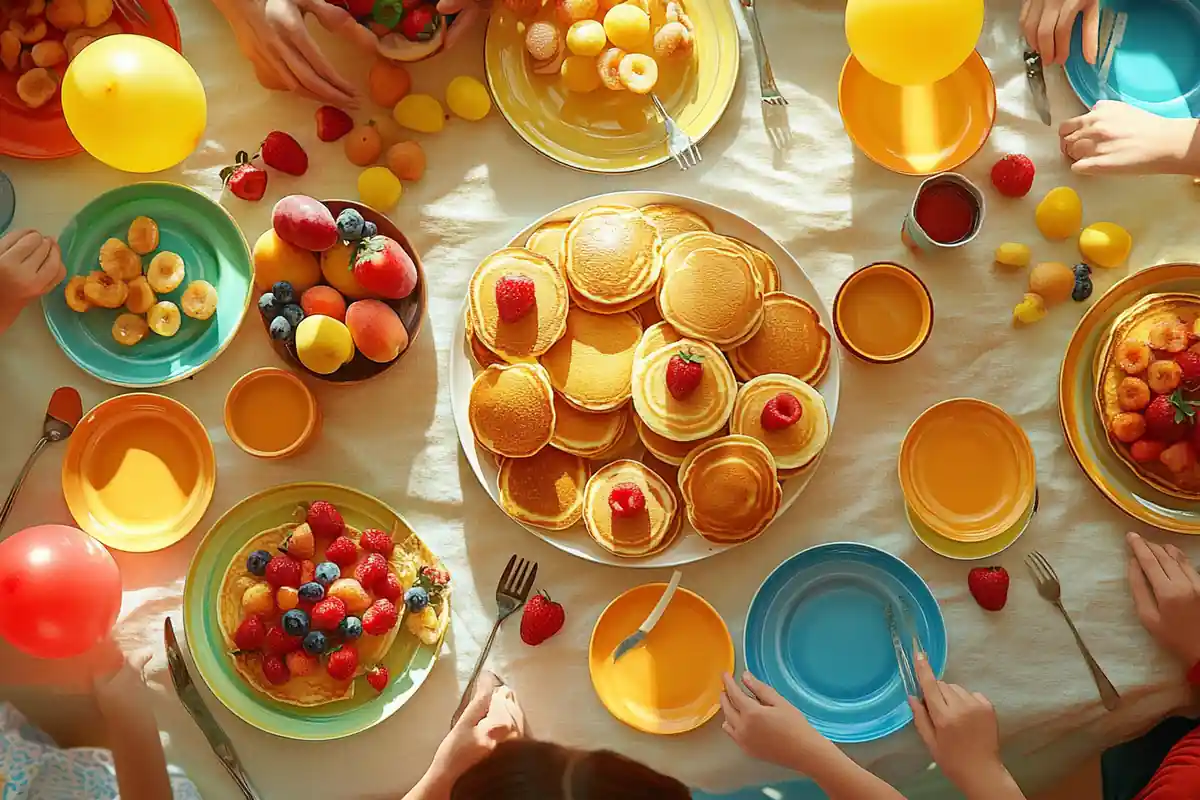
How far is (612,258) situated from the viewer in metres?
1.41

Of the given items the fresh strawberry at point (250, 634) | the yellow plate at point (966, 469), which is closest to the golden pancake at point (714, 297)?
the yellow plate at point (966, 469)

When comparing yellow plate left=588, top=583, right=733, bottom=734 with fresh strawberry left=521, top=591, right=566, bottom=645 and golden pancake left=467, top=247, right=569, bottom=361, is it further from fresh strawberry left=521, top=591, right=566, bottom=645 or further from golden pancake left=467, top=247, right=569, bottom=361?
golden pancake left=467, top=247, right=569, bottom=361

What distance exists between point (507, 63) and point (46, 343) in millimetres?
Answer: 836

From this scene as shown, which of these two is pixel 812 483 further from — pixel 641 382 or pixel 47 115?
pixel 47 115

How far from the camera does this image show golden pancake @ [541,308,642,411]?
1.42 m

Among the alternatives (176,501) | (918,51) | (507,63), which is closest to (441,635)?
(176,501)

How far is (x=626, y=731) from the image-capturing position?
1487mm

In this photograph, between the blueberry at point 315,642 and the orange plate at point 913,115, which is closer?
the blueberry at point 315,642

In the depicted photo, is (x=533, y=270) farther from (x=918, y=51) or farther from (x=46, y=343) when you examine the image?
(x=46, y=343)

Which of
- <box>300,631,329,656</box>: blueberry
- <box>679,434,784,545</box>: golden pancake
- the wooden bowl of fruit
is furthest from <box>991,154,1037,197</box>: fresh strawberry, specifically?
<box>300,631,329,656</box>: blueberry

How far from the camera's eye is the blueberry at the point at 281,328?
1.41 metres

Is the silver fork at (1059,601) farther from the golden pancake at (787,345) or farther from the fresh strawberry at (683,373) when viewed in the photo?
the fresh strawberry at (683,373)

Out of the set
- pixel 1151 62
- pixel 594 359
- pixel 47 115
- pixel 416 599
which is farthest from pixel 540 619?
pixel 1151 62

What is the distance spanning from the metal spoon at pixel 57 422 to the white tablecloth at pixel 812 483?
2cm
